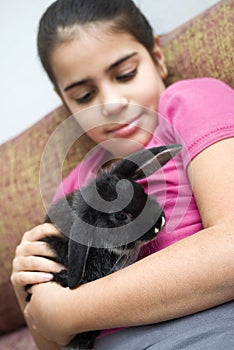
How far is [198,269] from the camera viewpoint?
89 cm

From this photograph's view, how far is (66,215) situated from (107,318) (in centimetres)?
23

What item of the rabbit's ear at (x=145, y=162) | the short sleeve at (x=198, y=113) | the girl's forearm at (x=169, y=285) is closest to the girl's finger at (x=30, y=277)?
the girl's forearm at (x=169, y=285)

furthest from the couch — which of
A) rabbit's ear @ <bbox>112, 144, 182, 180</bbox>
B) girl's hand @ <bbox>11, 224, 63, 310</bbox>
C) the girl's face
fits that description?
rabbit's ear @ <bbox>112, 144, 182, 180</bbox>

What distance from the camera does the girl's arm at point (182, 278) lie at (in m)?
0.89

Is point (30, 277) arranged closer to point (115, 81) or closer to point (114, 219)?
point (114, 219)

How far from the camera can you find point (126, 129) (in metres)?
1.35

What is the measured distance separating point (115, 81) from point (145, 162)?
389 mm

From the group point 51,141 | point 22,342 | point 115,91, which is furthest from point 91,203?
point 22,342

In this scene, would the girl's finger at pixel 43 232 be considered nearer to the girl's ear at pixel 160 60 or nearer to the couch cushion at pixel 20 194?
the couch cushion at pixel 20 194

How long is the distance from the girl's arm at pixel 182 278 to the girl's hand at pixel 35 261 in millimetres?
96

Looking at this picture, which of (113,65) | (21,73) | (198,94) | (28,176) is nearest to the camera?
(198,94)

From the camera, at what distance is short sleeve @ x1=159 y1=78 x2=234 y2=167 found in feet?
3.34

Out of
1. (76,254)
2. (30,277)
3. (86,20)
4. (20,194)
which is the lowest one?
(20,194)

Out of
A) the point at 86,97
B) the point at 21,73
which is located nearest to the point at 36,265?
the point at 86,97
